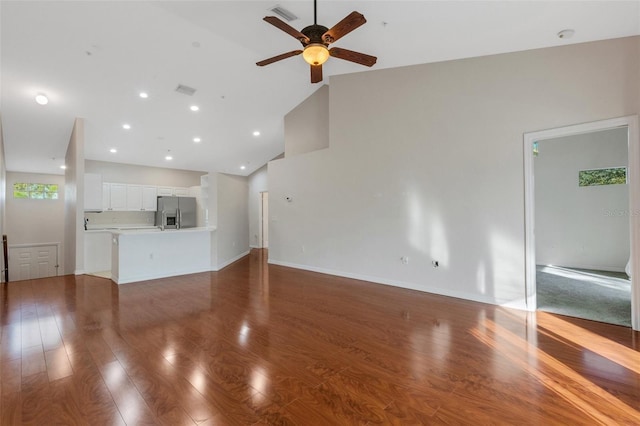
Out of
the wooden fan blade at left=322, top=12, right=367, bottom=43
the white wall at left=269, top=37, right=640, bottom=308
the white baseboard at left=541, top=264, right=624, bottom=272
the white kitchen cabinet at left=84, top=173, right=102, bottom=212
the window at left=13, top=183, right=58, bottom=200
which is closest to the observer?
the wooden fan blade at left=322, top=12, right=367, bottom=43

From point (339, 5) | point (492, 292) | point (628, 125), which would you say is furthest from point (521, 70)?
point (492, 292)

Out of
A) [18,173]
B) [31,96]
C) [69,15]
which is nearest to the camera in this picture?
[69,15]

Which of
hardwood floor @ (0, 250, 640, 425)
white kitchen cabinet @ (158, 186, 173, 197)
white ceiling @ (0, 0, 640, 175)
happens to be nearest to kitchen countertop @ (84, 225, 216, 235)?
white kitchen cabinet @ (158, 186, 173, 197)

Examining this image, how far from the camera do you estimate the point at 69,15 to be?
11.1ft

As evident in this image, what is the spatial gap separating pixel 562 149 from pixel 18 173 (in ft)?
A: 48.5

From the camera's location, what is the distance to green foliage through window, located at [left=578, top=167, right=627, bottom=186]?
559 centimetres

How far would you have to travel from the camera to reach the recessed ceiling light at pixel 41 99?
→ 4779 millimetres

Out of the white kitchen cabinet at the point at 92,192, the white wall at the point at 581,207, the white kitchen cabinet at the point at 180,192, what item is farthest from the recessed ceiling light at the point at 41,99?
the white wall at the point at 581,207

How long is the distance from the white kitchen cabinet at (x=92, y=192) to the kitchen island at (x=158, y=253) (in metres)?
1.27

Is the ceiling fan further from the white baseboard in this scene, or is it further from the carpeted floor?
the white baseboard

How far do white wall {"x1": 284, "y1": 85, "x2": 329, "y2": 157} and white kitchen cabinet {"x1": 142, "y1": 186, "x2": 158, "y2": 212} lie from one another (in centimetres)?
448

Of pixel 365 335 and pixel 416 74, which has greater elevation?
pixel 416 74

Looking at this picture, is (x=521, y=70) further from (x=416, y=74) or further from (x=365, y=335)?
(x=365, y=335)

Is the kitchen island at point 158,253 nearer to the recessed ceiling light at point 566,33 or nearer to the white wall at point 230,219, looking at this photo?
the white wall at point 230,219
